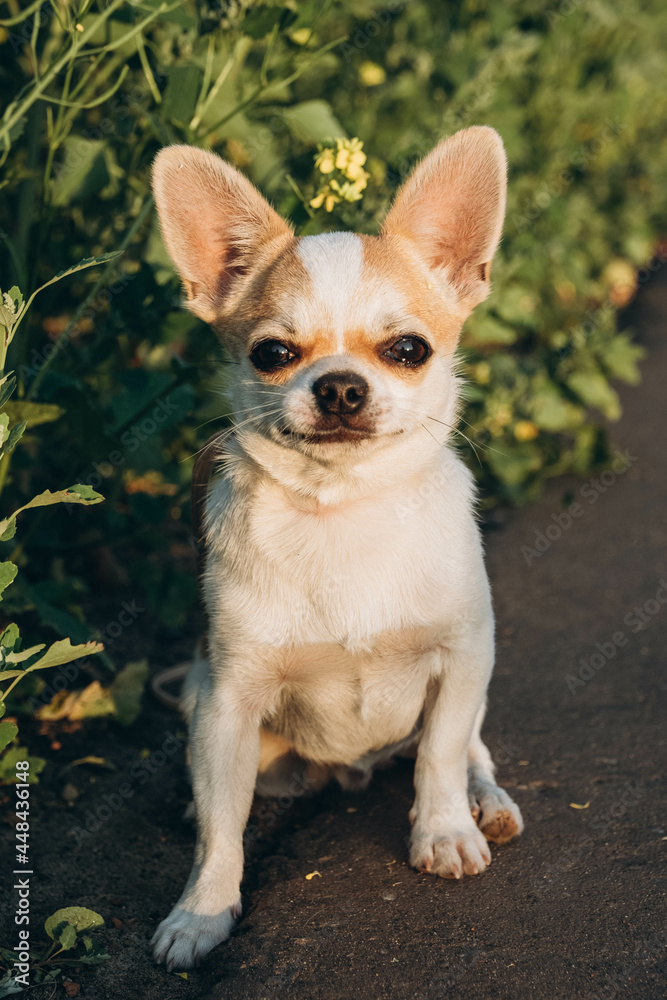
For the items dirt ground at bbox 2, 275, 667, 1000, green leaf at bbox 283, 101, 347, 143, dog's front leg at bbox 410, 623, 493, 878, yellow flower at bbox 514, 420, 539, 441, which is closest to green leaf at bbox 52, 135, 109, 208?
green leaf at bbox 283, 101, 347, 143

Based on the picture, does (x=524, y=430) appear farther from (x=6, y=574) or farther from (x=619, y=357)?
(x=6, y=574)

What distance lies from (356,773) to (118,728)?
0.96 metres

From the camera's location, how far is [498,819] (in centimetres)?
260

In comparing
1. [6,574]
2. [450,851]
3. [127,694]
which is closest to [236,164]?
[127,694]

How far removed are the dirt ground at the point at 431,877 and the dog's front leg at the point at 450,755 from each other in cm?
10

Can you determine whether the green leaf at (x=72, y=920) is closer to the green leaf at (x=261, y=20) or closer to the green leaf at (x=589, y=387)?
the green leaf at (x=261, y=20)

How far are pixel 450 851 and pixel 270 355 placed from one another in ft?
4.58

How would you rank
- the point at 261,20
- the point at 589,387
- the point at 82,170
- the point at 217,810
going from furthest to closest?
the point at 589,387
the point at 82,170
the point at 261,20
the point at 217,810

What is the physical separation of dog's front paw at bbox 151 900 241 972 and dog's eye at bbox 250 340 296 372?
1.40 m

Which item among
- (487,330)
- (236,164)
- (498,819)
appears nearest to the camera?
(498,819)

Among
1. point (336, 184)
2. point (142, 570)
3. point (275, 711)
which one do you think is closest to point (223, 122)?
point (336, 184)

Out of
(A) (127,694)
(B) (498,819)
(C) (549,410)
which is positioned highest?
(B) (498,819)

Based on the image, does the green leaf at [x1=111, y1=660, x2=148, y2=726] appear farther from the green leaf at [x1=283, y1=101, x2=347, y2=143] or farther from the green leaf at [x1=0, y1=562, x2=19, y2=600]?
the green leaf at [x1=283, y1=101, x2=347, y2=143]

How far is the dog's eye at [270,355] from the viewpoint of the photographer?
246 centimetres
